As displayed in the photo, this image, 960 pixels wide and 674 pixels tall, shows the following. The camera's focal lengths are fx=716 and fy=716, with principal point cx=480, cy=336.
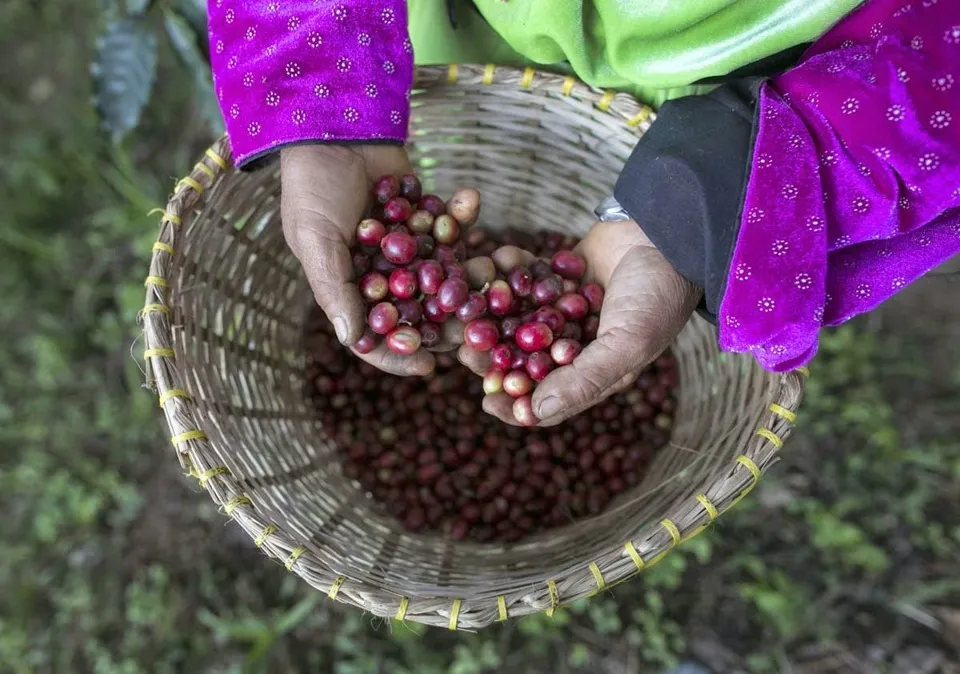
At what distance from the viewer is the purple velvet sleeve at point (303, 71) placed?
1.08m

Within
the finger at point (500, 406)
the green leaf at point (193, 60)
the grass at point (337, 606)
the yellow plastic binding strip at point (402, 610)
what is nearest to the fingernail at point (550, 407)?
the finger at point (500, 406)

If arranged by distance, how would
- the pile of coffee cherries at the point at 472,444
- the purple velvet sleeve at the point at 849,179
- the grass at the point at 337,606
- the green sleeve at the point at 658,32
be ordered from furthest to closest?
the grass at the point at 337,606
the pile of coffee cherries at the point at 472,444
the green sleeve at the point at 658,32
the purple velvet sleeve at the point at 849,179

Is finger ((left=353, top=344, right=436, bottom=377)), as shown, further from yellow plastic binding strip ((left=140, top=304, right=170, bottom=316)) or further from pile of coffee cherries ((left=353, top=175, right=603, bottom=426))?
yellow plastic binding strip ((left=140, top=304, right=170, bottom=316))

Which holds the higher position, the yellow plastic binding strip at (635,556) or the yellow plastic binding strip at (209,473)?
the yellow plastic binding strip at (209,473)

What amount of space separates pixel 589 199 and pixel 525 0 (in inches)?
19.1

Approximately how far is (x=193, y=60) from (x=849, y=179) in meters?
1.33

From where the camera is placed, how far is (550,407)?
1062 millimetres

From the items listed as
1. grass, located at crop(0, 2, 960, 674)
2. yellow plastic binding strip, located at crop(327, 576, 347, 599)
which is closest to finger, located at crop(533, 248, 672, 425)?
yellow plastic binding strip, located at crop(327, 576, 347, 599)

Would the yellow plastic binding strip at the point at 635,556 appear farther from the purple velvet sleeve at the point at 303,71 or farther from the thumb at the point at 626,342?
the purple velvet sleeve at the point at 303,71

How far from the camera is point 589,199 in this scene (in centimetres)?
149

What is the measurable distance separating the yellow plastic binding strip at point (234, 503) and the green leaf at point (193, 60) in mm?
937

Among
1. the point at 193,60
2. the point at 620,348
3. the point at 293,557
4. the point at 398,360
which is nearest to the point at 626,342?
the point at 620,348

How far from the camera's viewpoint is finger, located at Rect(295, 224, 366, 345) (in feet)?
3.57

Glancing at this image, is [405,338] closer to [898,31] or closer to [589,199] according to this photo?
[589,199]
